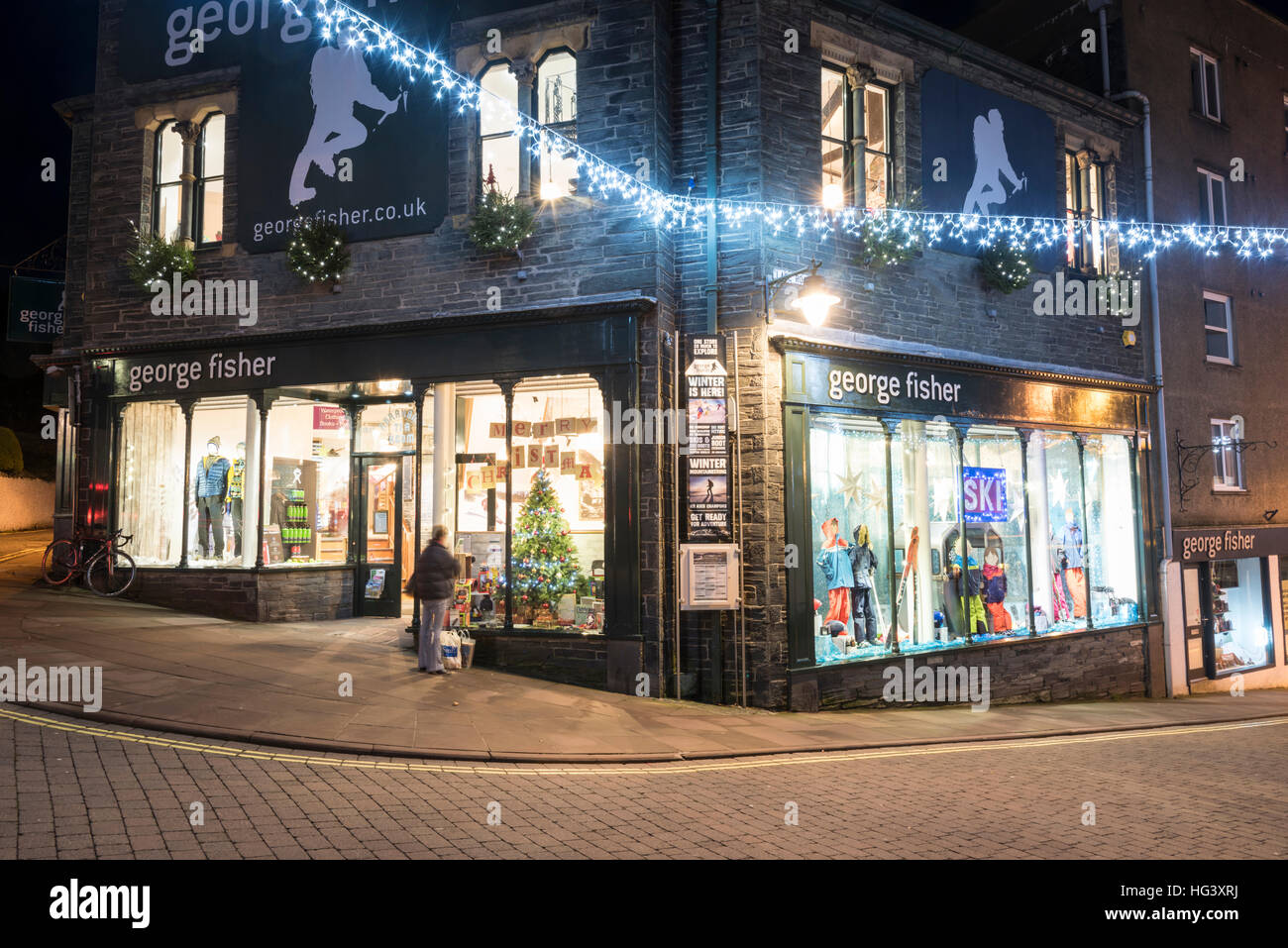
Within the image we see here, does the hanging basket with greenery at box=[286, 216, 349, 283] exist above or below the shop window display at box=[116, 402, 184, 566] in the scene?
above

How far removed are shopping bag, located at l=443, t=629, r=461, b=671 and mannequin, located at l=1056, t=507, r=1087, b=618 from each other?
10.0 m

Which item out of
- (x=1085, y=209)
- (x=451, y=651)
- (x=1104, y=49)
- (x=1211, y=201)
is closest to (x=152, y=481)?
(x=451, y=651)

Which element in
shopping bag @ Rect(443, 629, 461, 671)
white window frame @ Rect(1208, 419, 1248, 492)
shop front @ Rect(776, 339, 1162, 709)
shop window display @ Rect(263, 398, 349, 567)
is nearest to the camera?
shopping bag @ Rect(443, 629, 461, 671)

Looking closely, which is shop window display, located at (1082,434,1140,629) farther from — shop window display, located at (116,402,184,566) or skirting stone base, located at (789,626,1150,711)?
shop window display, located at (116,402,184,566)

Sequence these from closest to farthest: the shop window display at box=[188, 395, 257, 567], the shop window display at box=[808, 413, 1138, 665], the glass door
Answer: the shop window display at box=[808, 413, 1138, 665] < the shop window display at box=[188, 395, 257, 567] < the glass door

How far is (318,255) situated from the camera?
1241 centimetres

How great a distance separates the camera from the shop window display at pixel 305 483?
45.0ft

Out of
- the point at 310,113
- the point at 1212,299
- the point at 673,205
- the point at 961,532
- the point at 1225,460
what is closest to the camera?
the point at 673,205

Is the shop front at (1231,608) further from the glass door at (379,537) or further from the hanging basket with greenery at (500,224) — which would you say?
the glass door at (379,537)

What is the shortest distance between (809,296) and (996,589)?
19.7 ft

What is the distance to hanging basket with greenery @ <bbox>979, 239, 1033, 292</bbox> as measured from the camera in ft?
45.3

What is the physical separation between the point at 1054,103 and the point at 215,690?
1547cm

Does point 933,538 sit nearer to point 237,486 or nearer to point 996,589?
point 996,589

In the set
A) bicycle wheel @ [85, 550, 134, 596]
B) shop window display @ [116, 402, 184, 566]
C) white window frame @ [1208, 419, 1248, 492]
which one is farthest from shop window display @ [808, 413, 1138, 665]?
bicycle wheel @ [85, 550, 134, 596]
